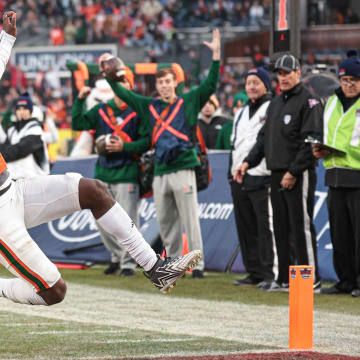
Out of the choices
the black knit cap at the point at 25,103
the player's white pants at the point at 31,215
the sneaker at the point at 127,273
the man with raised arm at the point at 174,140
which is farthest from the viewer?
the black knit cap at the point at 25,103

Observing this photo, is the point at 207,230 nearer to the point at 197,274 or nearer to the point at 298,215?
the point at 197,274

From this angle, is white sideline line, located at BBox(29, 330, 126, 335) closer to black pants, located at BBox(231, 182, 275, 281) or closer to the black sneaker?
black pants, located at BBox(231, 182, 275, 281)

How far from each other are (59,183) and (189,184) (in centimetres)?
469

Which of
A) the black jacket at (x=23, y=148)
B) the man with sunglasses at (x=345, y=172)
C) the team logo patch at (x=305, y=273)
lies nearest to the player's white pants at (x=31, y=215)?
the team logo patch at (x=305, y=273)

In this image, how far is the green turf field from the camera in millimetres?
5949

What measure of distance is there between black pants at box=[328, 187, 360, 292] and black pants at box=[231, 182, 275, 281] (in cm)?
82

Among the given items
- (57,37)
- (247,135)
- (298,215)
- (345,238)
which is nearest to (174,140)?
(247,135)

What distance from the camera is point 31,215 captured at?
5.64 meters

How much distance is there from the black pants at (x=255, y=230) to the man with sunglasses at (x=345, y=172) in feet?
2.68

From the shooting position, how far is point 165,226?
10539 mm

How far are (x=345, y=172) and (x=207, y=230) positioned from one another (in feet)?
10.0

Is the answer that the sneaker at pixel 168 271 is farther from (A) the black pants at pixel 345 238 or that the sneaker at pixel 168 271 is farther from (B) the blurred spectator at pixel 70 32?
(B) the blurred spectator at pixel 70 32

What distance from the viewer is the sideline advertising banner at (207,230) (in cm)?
1052

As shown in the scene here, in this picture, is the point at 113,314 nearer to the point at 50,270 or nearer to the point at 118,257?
the point at 50,270
